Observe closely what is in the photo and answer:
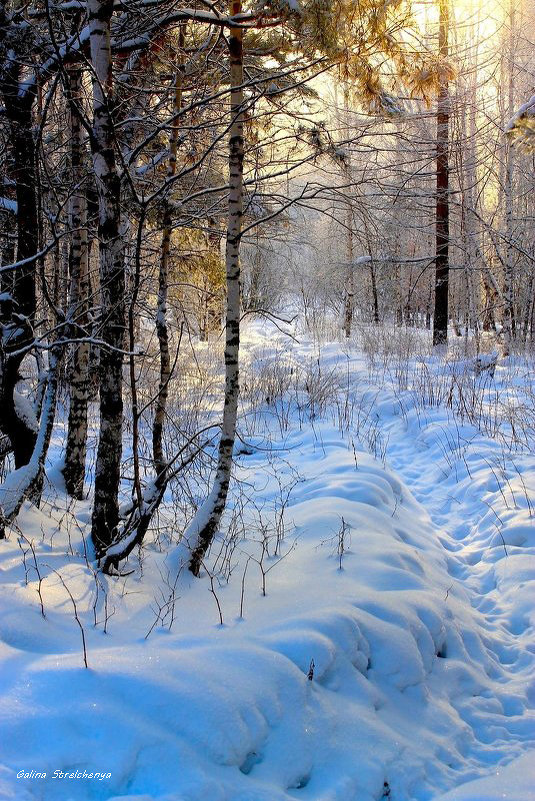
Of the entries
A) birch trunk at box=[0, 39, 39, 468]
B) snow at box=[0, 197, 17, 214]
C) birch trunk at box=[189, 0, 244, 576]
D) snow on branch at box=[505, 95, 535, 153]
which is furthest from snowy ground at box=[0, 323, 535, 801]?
snow on branch at box=[505, 95, 535, 153]

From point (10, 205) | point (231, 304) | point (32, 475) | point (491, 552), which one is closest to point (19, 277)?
point (10, 205)

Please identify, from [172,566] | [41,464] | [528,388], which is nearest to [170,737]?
[172,566]

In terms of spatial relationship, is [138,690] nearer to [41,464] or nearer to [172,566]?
[172,566]

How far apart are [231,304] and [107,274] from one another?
732 millimetres

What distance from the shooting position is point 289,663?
229cm

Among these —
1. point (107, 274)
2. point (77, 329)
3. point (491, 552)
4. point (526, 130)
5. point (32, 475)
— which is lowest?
point (491, 552)

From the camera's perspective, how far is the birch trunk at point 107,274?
2771 millimetres

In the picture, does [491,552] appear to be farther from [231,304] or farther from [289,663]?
[231,304]

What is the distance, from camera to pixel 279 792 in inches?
71.9

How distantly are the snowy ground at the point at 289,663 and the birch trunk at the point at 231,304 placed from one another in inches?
12.4

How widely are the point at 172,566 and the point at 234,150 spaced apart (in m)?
2.56

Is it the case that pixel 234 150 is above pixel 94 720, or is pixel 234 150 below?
above

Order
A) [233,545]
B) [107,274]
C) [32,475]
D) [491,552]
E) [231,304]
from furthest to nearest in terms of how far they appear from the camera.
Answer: [491,552] → [233,545] → [32,475] → [231,304] → [107,274]

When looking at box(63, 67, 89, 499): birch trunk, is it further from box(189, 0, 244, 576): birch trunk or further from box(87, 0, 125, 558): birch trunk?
box(189, 0, 244, 576): birch trunk
